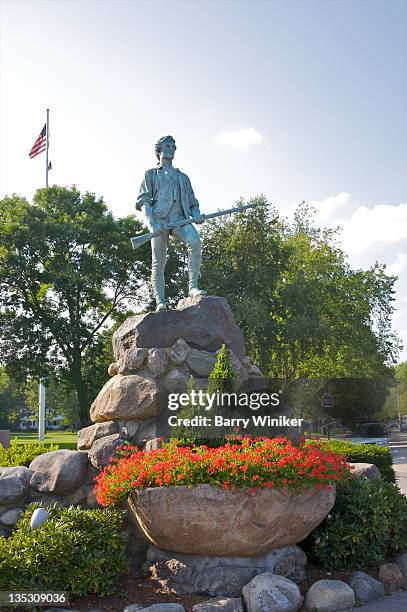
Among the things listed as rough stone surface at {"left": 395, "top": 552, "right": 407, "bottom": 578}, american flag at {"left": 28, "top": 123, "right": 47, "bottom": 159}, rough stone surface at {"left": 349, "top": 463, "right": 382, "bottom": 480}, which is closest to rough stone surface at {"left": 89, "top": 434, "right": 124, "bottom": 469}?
rough stone surface at {"left": 349, "top": 463, "right": 382, "bottom": 480}

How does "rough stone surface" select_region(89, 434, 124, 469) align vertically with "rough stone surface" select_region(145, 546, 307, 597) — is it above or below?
above

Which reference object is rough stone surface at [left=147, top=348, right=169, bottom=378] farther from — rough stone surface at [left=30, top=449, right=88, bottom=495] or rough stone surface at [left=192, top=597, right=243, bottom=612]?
rough stone surface at [left=192, top=597, right=243, bottom=612]

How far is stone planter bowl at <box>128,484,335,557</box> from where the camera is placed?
21.1ft

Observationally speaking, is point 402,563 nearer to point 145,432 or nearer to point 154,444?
point 154,444

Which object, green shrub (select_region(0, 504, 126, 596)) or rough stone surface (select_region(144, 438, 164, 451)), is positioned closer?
green shrub (select_region(0, 504, 126, 596))

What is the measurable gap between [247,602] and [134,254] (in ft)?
63.4

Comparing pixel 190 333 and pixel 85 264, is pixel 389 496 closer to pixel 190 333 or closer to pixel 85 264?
pixel 190 333

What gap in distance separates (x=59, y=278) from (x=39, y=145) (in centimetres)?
819

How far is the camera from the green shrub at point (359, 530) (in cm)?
720

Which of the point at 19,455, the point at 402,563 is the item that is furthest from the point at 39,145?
the point at 402,563

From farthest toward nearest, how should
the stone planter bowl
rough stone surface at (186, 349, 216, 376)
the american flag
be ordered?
the american flag
rough stone surface at (186, 349, 216, 376)
the stone planter bowl

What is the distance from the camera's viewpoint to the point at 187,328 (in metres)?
9.73

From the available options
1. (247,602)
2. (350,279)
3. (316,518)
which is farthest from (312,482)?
(350,279)

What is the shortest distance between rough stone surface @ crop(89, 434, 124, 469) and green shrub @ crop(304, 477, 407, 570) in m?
2.92
